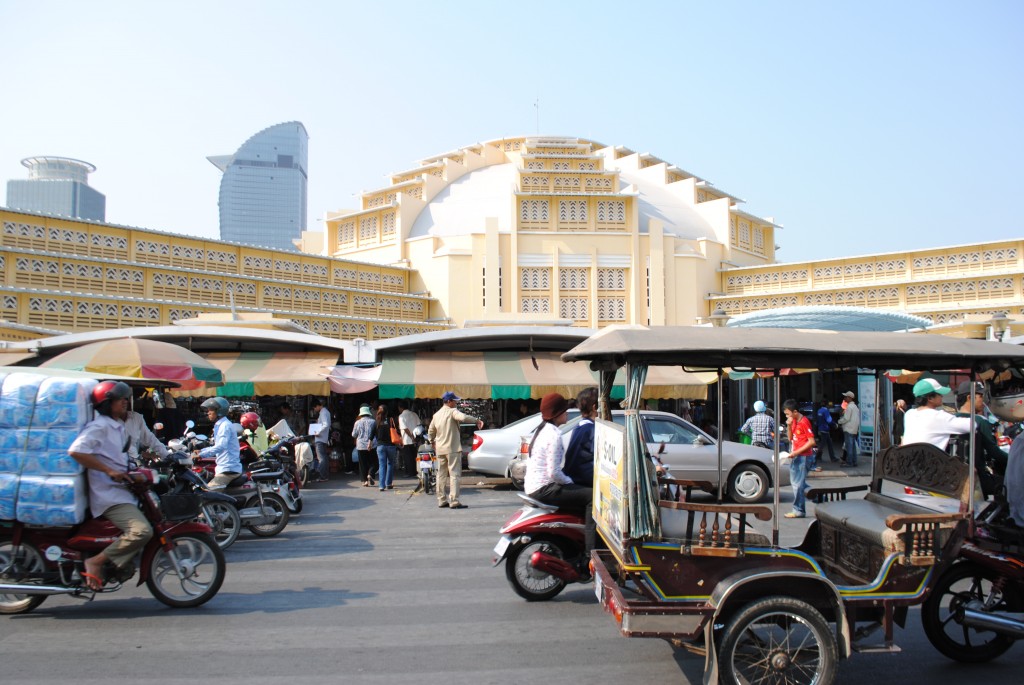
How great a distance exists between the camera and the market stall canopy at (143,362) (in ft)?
35.8

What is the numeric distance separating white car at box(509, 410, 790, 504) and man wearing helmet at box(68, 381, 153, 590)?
7.10 m

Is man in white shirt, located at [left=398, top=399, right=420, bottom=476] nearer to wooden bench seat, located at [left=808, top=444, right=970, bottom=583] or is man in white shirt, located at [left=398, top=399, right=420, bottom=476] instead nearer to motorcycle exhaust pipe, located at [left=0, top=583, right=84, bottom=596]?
motorcycle exhaust pipe, located at [left=0, top=583, right=84, bottom=596]

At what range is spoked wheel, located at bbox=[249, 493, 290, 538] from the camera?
31.5 feet

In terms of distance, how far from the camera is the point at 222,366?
17031 mm

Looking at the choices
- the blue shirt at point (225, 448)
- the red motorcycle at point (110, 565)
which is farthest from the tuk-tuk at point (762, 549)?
the blue shirt at point (225, 448)

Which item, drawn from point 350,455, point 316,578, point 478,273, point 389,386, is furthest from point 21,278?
point 316,578

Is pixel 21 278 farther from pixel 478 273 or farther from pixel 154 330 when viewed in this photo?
pixel 478 273

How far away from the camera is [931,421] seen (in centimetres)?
773

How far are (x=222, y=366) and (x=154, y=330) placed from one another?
1.67 metres

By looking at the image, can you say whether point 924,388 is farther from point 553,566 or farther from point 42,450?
point 42,450

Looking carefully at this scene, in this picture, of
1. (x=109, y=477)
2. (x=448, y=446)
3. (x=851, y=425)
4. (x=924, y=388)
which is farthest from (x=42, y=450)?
(x=851, y=425)

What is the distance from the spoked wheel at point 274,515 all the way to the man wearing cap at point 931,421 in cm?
731

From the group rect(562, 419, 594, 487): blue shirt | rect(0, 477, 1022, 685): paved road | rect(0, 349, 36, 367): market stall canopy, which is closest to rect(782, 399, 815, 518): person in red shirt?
rect(0, 477, 1022, 685): paved road

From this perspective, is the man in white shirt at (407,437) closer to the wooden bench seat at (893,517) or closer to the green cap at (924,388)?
the green cap at (924,388)
